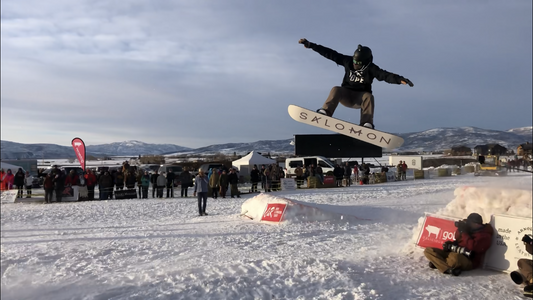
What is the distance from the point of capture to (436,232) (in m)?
8.19

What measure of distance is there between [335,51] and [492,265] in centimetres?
564

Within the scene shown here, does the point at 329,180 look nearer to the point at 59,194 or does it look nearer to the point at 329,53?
the point at 59,194

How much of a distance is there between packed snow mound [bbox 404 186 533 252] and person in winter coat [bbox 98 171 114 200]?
627 inches

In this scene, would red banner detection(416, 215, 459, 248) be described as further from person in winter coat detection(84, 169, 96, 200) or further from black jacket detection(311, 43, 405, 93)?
person in winter coat detection(84, 169, 96, 200)

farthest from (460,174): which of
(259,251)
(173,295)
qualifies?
(173,295)

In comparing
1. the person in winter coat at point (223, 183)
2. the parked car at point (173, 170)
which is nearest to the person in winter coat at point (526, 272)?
the person in winter coat at point (223, 183)

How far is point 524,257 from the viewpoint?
6.68m

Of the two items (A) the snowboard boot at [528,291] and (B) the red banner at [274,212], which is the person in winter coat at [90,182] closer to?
(B) the red banner at [274,212]

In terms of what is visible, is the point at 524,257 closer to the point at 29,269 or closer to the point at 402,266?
the point at 402,266

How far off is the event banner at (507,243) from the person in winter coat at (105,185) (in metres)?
17.6

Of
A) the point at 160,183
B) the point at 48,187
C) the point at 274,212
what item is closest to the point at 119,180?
the point at 160,183

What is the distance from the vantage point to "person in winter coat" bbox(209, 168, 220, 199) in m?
18.4

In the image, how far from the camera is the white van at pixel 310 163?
90.5 ft

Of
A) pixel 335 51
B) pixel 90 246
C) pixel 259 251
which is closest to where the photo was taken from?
pixel 335 51
